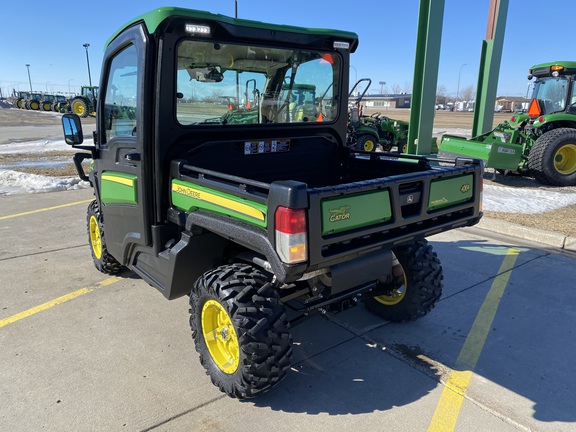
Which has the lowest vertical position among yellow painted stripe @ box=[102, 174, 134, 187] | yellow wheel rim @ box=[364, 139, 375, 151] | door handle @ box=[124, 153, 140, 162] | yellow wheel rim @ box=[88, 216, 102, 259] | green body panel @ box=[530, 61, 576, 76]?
yellow wheel rim @ box=[88, 216, 102, 259]

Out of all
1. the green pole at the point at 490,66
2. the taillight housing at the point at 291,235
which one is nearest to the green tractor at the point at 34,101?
the green pole at the point at 490,66

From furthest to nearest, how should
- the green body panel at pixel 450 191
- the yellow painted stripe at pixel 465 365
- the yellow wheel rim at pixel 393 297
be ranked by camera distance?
the yellow wheel rim at pixel 393 297, the green body panel at pixel 450 191, the yellow painted stripe at pixel 465 365

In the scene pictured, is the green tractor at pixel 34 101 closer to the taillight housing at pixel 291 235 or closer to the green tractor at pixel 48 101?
the green tractor at pixel 48 101

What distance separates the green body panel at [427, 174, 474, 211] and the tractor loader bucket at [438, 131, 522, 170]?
21.1ft

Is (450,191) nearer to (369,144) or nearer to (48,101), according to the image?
(369,144)

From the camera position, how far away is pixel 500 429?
97.6 inches

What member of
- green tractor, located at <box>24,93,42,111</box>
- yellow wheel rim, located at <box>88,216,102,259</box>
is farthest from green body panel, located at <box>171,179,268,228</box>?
green tractor, located at <box>24,93,42,111</box>

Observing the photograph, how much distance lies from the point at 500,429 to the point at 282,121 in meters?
2.72

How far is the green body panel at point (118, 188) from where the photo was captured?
330cm

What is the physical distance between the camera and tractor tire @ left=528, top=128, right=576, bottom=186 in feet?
29.4

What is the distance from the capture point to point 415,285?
11.4 feet

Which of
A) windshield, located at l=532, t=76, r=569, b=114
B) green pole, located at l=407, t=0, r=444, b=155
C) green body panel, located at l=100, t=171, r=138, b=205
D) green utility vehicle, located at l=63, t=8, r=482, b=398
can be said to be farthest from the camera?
windshield, located at l=532, t=76, r=569, b=114

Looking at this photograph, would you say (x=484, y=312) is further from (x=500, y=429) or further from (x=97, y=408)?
(x=97, y=408)

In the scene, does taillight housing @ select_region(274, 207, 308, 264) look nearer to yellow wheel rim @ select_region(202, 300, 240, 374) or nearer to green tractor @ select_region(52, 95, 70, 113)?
yellow wheel rim @ select_region(202, 300, 240, 374)
